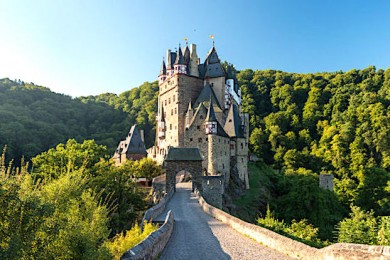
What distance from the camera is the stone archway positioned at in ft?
105

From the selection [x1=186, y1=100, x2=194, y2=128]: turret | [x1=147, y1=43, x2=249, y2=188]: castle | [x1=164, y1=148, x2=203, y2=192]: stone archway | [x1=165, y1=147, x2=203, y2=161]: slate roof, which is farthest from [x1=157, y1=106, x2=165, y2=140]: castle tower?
[x1=164, y1=148, x2=203, y2=192]: stone archway

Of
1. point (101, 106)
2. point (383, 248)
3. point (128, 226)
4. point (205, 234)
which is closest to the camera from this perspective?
point (383, 248)

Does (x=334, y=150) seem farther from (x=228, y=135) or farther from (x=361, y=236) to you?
→ (x=361, y=236)

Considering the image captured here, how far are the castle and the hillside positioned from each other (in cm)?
2052

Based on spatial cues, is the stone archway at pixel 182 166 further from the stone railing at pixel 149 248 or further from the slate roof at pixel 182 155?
the stone railing at pixel 149 248

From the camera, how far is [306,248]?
984cm

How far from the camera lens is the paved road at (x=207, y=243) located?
1095cm

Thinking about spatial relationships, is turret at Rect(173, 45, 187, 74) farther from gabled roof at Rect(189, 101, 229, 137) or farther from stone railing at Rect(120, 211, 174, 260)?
stone railing at Rect(120, 211, 174, 260)

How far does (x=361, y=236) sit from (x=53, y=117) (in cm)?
7137

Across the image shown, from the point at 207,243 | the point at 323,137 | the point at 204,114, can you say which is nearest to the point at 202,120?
the point at 204,114

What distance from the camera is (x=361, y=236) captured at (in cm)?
1535

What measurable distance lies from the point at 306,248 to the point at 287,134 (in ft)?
227

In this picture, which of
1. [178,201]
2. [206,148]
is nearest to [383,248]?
[178,201]

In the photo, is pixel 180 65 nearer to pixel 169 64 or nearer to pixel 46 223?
pixel 169 64
